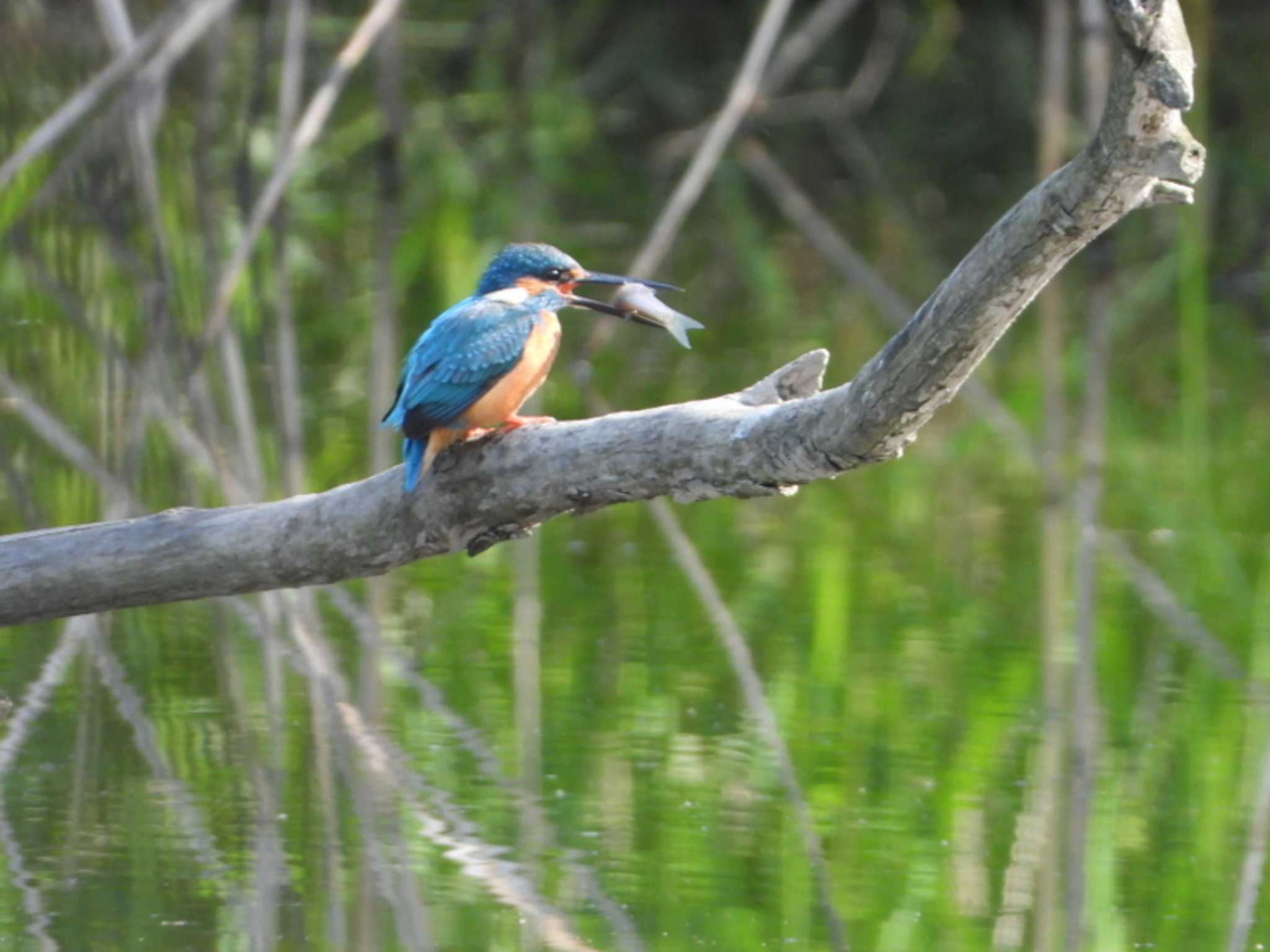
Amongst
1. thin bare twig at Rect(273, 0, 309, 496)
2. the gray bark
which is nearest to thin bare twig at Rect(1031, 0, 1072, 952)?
the gray bark

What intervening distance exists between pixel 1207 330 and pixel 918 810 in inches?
157

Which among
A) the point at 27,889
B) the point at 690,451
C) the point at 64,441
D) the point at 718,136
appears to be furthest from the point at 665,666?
the point at 64,441

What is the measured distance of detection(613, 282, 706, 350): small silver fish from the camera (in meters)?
3.22

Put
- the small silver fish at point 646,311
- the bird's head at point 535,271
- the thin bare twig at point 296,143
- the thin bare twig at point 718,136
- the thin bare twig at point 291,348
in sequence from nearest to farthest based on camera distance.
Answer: the small silver fish at point 646,311 → the bird's head at point 535,271 → the thin bare twig at point 718,136 → the thin bare twig at point 296,143 → the thin bare twig at point 291,348

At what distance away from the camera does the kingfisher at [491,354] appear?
297 cm

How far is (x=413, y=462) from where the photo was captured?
2932 millimetres

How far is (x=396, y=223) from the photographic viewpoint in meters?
8.73

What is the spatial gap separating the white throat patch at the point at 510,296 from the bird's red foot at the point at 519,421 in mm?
347

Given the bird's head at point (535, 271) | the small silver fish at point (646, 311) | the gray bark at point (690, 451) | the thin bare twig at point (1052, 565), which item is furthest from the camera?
the bird's head at point (535, 271)

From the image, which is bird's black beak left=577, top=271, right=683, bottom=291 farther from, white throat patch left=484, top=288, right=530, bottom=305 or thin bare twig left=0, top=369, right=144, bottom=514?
thin bare twig left=0, top=369, right=144, bottom=514

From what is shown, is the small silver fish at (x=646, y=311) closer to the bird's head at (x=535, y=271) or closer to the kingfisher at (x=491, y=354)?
the kingfisher at (x=491, y=354)

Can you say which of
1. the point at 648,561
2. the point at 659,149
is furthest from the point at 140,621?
the point at 659,149

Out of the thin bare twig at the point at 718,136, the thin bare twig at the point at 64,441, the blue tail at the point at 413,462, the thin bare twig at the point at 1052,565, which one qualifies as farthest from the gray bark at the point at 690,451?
the thin bare twig at the point at 64,441

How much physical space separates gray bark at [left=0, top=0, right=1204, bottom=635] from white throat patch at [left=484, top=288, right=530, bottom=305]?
1.52 feet
